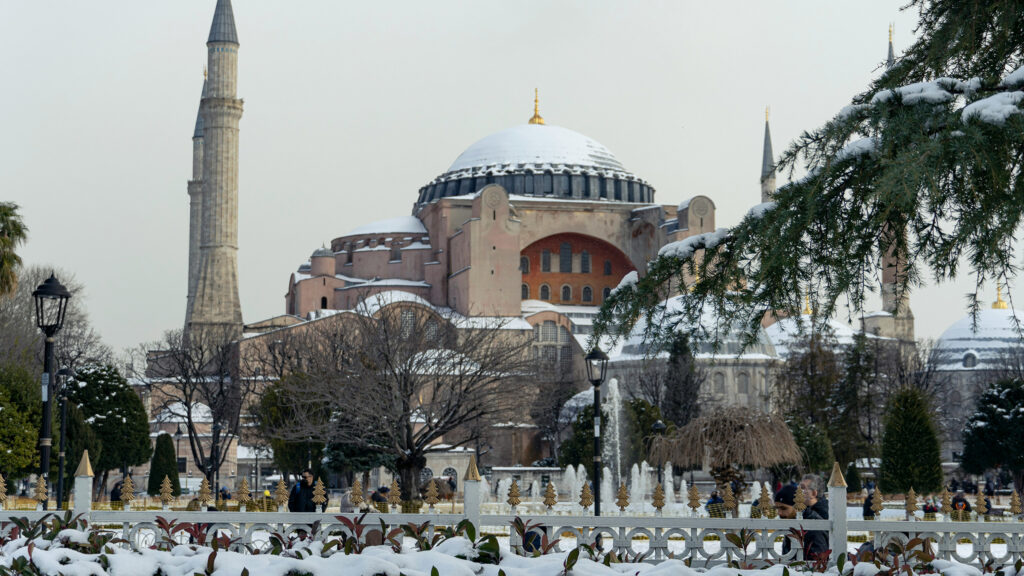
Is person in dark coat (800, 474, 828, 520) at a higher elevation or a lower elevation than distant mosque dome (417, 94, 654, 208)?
lower

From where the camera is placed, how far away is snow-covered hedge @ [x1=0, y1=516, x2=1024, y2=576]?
16.8ft

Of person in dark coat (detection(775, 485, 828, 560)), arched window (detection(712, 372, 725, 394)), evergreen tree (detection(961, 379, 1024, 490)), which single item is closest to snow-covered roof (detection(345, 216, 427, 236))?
arched window (detection(712, 372, 725, 394))

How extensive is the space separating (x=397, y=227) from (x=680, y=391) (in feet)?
79.7

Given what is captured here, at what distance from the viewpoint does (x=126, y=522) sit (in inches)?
297

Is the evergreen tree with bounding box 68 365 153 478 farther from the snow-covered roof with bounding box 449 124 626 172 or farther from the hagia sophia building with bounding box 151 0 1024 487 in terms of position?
the snow-covered roof with bounding box 449 124 626 172

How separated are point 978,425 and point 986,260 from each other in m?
28.4

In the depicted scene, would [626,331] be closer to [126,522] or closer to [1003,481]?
[126,522]

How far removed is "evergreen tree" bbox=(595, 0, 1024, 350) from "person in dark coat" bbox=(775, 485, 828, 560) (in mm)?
1129

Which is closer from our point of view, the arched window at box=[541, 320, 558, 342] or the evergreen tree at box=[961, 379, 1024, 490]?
the evergreen tree at box=[961, 379, 1024, 490]

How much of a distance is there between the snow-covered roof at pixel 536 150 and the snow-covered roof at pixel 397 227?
16.1ft

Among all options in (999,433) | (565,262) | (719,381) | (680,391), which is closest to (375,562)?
(999,433)

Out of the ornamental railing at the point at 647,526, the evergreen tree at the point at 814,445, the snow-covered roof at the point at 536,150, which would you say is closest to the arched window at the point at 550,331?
the snow-covered roof at the point at 536,150

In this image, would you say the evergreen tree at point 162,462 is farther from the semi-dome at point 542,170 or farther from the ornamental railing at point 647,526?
the semi-dome at point 542,170

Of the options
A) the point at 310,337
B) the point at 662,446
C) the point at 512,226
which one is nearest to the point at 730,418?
the point at 662,446
